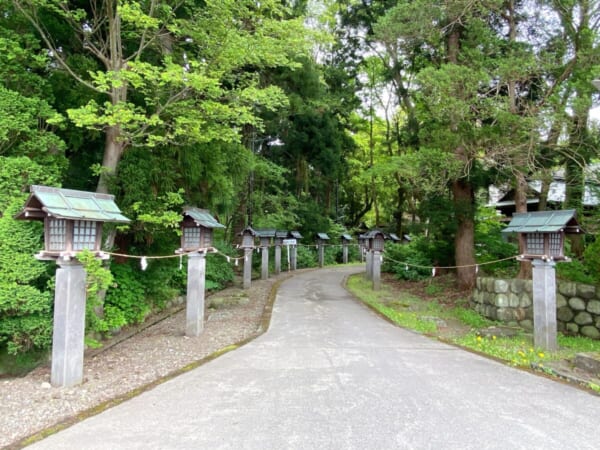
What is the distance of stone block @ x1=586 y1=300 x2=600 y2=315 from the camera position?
22.6ft

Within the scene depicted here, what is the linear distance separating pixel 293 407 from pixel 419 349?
298 cm

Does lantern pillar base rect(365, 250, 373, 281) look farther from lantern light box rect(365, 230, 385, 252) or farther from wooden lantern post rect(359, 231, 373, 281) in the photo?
lantern light box rect(365, 230, 385, 252)

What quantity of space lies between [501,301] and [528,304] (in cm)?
52

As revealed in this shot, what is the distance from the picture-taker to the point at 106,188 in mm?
6086

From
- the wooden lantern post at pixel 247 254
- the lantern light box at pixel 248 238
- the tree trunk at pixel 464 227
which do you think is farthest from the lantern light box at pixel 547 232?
the lantern light box at pixel 248 238

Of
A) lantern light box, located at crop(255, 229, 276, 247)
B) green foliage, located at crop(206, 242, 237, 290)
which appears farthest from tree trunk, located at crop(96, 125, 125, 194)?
lantern light box, located at crop(255, 229, 276, 247)

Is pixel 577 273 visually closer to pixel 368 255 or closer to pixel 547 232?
pixel 547 232

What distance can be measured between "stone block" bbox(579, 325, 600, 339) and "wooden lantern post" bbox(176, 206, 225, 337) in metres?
7.30


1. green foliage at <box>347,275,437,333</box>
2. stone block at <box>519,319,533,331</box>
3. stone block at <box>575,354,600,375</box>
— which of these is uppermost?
stone block at <box>575,354,600,375</box>

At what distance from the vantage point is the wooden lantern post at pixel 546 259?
5625mm

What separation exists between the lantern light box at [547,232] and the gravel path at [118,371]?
16.1 ft

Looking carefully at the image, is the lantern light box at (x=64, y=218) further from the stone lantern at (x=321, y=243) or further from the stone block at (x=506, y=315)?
the stone lantern at (x=321, y=243)

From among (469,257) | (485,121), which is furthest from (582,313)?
(485,121)

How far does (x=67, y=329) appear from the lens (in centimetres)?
404
